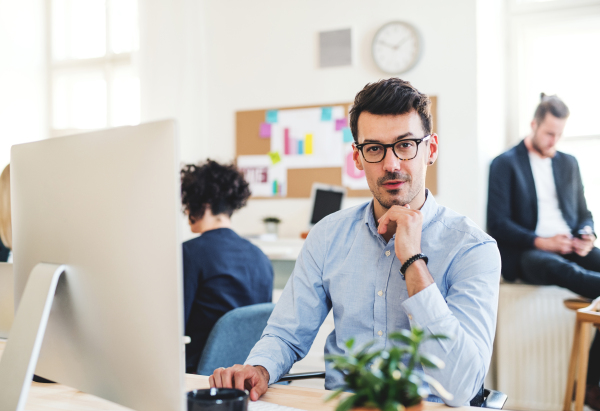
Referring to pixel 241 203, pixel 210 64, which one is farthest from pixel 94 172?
pixel 210 64

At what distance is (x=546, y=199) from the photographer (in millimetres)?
3119

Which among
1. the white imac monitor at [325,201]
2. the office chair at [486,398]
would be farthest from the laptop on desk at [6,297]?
the white imac monitor at [325,201]

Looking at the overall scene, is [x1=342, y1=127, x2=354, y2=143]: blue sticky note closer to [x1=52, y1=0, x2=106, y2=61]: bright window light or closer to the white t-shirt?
the white t-shirt

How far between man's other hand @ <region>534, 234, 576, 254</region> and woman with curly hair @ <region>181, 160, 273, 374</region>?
1.68 meters

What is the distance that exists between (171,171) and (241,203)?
4.98 feet

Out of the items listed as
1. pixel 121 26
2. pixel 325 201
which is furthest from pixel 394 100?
pixel 121 26

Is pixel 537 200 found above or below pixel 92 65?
below

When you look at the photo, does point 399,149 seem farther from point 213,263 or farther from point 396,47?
point 396,47

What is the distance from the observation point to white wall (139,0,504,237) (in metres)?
3.22

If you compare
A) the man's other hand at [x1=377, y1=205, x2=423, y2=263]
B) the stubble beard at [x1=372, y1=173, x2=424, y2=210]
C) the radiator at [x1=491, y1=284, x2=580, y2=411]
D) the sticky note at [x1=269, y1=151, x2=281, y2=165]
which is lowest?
the radiator at [x1=491, y1=284, x2=580, y2=411]

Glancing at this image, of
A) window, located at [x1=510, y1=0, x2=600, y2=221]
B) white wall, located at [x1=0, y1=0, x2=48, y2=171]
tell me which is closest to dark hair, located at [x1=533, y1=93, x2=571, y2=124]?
window, located at [x1=510, y1=0, x2=600, y2=221]

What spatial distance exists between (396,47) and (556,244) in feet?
4.99

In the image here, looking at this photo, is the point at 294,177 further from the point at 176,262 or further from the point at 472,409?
the point at 176,262

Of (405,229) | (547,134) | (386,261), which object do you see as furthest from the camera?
(547,134)
